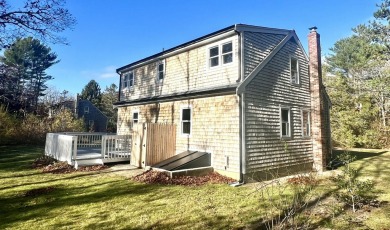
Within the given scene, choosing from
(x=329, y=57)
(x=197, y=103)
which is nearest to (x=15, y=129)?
(x=197, y=103)

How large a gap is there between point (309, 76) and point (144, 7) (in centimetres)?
1160

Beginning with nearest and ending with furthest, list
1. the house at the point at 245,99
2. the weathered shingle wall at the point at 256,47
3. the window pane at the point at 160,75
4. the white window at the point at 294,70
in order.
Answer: the house at the point at 245,99, the weathered shingle wall at the point at 256,47, the white window at the point at 294,70, the window pane at the point at 160,75

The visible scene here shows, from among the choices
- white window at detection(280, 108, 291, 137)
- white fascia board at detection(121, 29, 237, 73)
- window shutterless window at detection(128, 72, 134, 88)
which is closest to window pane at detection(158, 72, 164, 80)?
white fascia board at detection(121, 29, 237, 73)

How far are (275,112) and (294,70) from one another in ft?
11.2

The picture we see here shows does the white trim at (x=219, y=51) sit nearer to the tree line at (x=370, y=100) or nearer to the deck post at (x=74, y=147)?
the deck post at (x=74, y=147)

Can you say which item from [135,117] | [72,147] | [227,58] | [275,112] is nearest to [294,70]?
[275,112]

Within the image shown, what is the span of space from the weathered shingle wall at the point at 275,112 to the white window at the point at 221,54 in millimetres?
1656

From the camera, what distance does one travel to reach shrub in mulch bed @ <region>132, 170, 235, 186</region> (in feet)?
30.7

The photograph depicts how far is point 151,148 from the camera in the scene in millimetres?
11680

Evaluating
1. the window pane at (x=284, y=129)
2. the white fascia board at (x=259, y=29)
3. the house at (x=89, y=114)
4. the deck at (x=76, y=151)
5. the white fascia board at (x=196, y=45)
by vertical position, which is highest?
the white fascia board at (x=259, y=29)

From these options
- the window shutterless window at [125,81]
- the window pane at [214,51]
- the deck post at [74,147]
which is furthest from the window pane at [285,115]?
the window shutterless window at [125,81]

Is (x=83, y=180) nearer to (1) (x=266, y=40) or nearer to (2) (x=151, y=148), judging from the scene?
(2) (x=151, y=148)

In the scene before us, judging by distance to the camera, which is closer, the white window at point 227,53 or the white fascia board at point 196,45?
the white fascia board at point 196,45

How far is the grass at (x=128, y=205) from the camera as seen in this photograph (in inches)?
215
